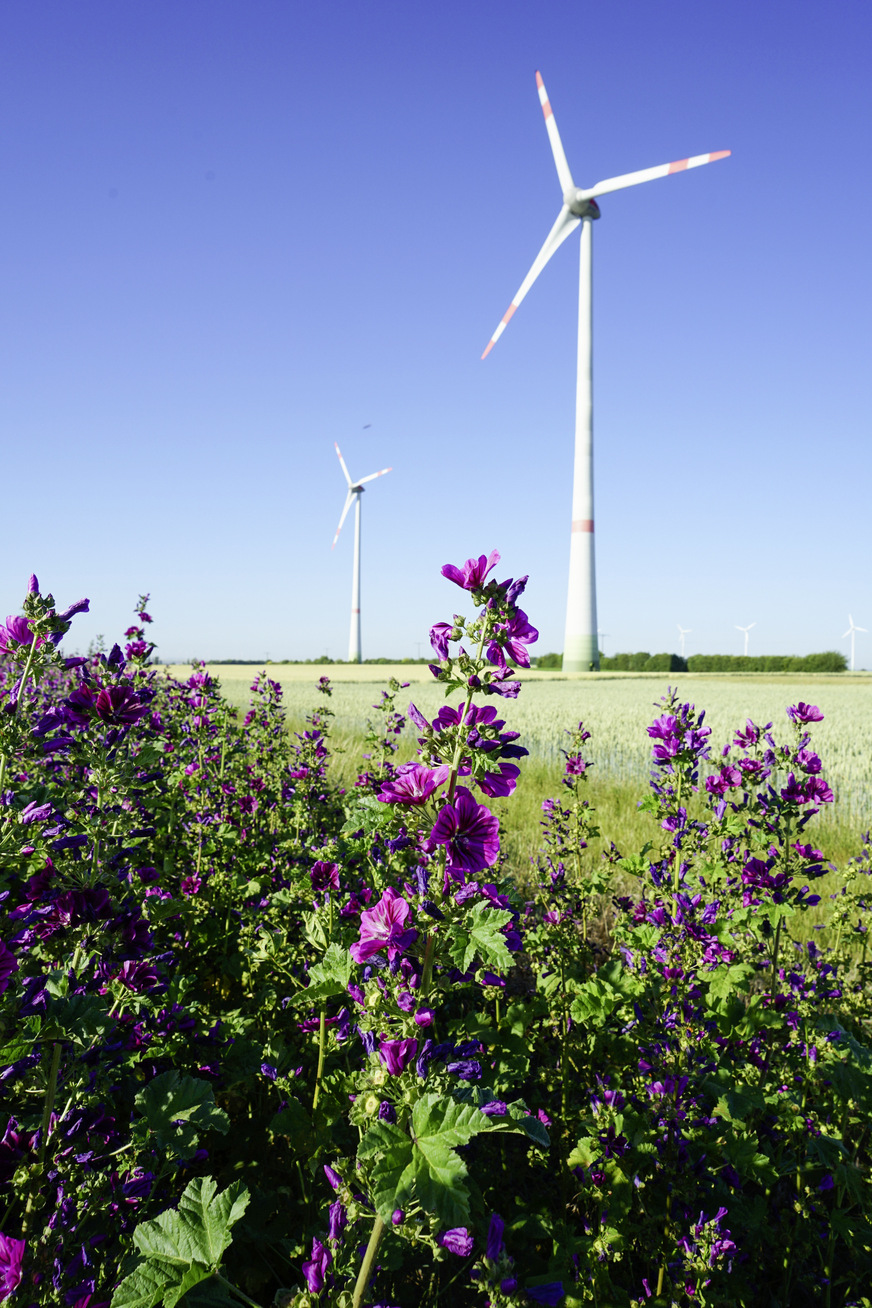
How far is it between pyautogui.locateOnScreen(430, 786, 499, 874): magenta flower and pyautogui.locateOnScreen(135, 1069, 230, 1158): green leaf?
140 centimetres

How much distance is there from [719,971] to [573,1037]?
1.32 m

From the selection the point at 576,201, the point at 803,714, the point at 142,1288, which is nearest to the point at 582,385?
the point at 576,201

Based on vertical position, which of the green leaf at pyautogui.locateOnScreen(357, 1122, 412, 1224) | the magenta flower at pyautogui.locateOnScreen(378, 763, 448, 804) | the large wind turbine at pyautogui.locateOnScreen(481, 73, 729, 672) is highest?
the large wind turbine at pyautogui.locateOnScreen(481, 73, 729, 672)

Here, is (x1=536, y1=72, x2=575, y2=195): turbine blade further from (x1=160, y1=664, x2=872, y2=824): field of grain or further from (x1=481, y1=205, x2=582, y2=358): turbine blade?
(x1=160, y1=664, x2=872, y2=824): field of grain

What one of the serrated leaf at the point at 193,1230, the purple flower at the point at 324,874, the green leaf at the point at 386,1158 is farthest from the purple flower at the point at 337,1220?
the purple flower at the point at 324,874

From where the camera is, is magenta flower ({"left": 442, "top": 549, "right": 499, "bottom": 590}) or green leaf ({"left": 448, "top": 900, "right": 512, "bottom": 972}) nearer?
green leaf ({"left": 448, "top": 900, "right": 512, "bottom": 972})

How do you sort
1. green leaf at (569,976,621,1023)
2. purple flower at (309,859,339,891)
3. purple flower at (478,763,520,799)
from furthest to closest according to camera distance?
green leaf at (569,976,621,1023)
purple flower at (309,859,339,891)
purple flower at (478,763,520,799)

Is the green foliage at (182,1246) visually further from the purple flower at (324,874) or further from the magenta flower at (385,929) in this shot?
the purple flower at (324,874)

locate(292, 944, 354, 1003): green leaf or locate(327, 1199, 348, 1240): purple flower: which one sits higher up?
locate(292, 944, 354, 1003): green leaf

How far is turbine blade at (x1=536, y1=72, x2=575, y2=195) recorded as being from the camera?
43.0 m

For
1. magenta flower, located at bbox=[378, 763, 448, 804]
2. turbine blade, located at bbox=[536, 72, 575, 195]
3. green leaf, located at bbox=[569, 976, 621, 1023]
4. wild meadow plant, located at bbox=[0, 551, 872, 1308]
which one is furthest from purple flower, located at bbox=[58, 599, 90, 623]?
turbine blade, located at bbox=[536, 72, 575, 195]

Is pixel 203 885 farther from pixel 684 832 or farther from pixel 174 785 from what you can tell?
pixel 684 832

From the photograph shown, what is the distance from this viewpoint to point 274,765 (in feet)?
29.1

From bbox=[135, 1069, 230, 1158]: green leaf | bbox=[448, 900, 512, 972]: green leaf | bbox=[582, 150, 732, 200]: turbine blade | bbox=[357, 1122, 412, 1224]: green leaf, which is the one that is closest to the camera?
bbox=[357, 1122, 412, 1224]: green leaf
